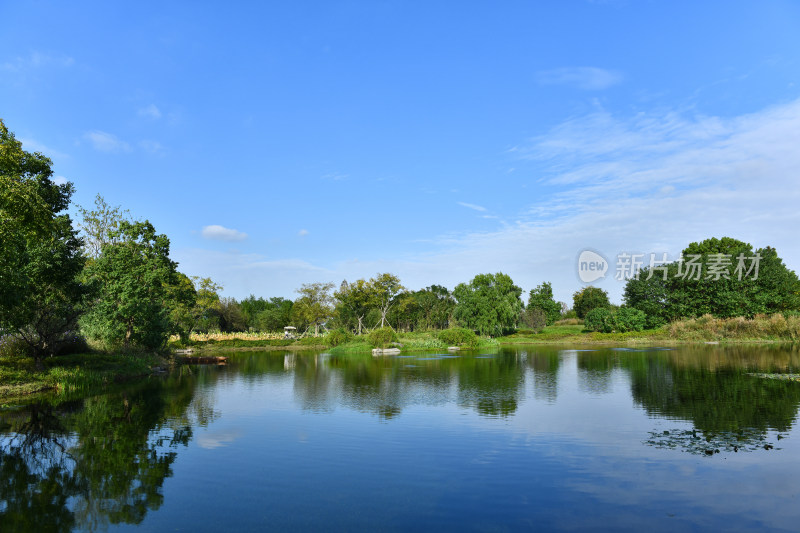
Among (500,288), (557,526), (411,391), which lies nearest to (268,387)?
(411,391)

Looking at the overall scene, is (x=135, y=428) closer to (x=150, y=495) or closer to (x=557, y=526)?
(x=150, y=495)

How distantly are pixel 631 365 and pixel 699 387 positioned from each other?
1466 centimetres

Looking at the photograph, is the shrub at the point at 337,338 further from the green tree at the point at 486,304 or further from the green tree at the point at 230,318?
the green tree at the point at 230,318

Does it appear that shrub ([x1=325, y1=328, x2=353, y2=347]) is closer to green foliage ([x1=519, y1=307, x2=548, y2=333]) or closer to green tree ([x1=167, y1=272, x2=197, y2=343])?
green tree ([x1=167, y1=272, x2=197, y2=343])

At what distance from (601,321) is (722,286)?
2058 centimetres

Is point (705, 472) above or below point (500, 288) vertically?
below

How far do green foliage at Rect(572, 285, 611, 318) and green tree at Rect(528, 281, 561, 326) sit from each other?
5.66 metres

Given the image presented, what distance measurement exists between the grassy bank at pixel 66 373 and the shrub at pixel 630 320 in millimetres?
76630

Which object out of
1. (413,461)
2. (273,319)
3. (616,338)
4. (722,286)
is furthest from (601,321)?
(413,461)

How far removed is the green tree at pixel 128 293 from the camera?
35591mm

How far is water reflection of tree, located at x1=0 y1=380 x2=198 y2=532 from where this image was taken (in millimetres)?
10078

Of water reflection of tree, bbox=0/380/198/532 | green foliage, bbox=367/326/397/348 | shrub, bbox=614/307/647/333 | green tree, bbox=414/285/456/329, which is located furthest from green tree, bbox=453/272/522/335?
water reflection of tree, bbox=0/380/198/532

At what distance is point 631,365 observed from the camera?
40.2m

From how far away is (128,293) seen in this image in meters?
37.3
